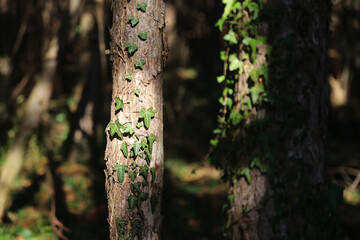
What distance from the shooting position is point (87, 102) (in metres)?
7.07

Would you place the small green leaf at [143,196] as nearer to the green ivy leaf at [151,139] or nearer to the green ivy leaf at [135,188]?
the green ivy leaf at [135,188]

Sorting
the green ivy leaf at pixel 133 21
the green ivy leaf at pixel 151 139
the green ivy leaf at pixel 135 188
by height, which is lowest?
the green ivy leaf at pixel 135 188

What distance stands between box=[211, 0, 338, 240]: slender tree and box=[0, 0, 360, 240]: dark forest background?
293mm

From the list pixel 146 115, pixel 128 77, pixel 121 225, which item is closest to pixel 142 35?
pixel 128 77

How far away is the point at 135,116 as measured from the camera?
225 cm

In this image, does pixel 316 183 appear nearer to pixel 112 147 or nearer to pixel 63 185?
pixel 112 147

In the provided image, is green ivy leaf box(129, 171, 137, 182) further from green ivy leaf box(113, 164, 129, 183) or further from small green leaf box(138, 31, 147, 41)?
small green leaf box(138, 31, 147, 41)

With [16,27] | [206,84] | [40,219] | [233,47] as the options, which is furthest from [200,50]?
[233,47]

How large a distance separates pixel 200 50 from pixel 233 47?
10.1 meters

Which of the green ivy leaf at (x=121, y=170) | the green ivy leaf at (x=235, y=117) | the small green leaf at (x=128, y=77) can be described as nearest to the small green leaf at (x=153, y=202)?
the green ivy leaf at (x=121, y=170)

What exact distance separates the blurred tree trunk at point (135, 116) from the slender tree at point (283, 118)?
929 millimetres

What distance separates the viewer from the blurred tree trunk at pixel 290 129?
9.10ft

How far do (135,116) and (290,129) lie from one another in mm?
1329

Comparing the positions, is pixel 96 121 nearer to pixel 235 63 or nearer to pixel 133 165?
pixel 235 63
